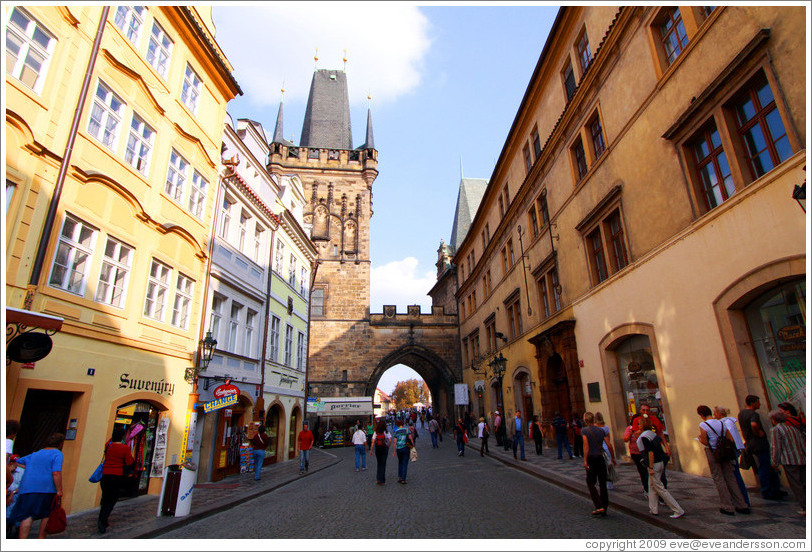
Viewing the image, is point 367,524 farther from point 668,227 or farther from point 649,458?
point 668,227

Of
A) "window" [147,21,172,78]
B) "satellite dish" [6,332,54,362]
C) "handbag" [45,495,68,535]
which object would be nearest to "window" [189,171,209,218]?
"window" [147,21,172,78]

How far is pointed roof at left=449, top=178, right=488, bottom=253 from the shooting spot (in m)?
45.9

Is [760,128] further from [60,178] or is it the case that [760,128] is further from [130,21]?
[130,21]

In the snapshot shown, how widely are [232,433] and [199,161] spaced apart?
8359 millimetres

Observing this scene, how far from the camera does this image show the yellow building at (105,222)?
7301 mm

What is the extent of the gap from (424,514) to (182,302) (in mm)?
8169

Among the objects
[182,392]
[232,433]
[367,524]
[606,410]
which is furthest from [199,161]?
[606,410]

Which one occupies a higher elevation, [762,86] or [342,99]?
[342,99]

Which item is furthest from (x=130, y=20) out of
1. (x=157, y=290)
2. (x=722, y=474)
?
(x=722, y=474)

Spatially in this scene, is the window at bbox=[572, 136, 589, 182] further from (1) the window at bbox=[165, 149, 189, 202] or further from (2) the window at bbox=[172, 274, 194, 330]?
(2) the window at bbox=[172, 274, 194, 330]

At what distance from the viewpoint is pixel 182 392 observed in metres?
11.1

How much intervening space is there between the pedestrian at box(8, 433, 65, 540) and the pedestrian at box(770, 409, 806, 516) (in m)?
9.45

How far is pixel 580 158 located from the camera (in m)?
14.8

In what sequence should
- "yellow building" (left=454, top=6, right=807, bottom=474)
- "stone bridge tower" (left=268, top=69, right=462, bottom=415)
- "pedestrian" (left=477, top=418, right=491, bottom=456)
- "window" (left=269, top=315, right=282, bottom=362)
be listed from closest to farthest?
"yellow building" (left=454, top=6, right=807, bottom=474) < "pedestrian" (left=477, top=418, right=491, bottom=456) < "window" (left=269, top=315, right=282, bottom=362) < "stone bridge tower" (left=268, top=69, right=462, bottom=415)
